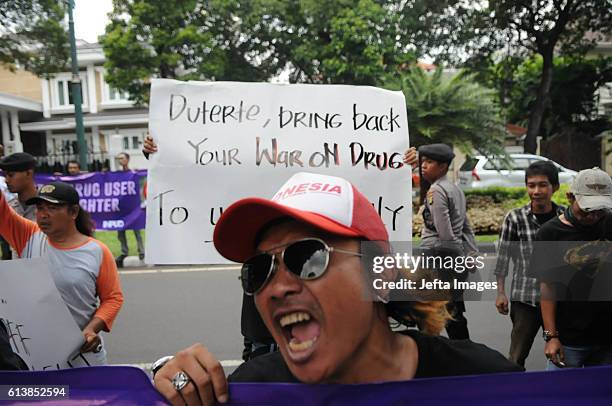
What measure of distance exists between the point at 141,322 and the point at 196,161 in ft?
12.0

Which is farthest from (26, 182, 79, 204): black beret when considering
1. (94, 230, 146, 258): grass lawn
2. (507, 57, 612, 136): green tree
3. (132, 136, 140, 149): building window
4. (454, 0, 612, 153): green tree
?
(132, 136, 140, 149): building window

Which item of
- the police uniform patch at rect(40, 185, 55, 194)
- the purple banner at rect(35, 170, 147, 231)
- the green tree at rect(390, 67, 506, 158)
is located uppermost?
the green tree at rect(390, 67, 506, 158)

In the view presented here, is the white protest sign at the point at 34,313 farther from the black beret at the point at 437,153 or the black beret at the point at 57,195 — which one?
the black beret at the point at 437,153

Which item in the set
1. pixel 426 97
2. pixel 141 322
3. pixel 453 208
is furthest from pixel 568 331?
pixel 426 97

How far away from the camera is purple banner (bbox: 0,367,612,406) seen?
1308 mm

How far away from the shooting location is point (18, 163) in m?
3.69

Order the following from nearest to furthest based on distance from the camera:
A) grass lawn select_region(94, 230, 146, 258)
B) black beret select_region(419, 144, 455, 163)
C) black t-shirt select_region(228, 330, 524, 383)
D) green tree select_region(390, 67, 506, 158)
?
black t-shirt select_region(228, 330, 524, 383), black beret select_region(419, 144, 455, 163), green tree select_region(390, 67, 506, 158), grass lawn select_region(94, 230, 146, 258)

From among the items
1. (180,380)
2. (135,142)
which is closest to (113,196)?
(180,380)

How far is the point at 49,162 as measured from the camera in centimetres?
2906

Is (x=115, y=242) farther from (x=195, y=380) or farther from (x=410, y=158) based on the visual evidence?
(x=195, y=380)

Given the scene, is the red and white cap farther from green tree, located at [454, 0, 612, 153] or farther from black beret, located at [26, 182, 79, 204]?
green tree, located at [454, 0, 612, 153]

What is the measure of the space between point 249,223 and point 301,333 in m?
0.30

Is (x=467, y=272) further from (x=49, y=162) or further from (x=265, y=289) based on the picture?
(x=49, y=162)

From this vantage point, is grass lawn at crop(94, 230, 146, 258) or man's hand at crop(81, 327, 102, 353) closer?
A: man's hand at crop(81, 327, 102, 353)
